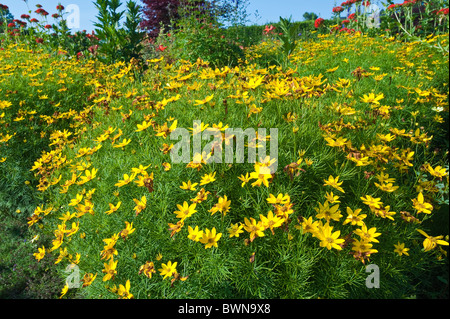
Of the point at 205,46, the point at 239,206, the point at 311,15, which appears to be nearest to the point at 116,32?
the point at 205,46

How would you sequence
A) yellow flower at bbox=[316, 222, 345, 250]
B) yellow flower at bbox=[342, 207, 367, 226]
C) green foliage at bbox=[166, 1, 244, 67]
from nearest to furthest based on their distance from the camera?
yellow flower at bbox=[316, 222, 345, 250], yellow flower at bbox=[342, 207, 367, 226], green foliage at bbox=[166, 1, 244, 67]

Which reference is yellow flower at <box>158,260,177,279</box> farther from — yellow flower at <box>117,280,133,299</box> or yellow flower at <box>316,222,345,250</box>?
yellow flower at <box>316,222,345,250</box>

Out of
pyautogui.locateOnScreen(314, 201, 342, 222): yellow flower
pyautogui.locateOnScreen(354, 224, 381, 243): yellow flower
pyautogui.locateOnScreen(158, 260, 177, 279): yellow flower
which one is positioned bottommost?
pyautogui.locateOnScreen(158, 260, 177, 279): yellow flower

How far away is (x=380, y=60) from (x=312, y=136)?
3.58 metres

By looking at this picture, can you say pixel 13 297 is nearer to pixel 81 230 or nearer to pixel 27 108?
pixel 81 230

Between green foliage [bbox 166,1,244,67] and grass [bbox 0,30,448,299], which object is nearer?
grass [bbox 0,30,448,299]

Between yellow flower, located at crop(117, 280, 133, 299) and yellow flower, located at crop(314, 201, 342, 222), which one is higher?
yellow flower, located at crop(314, 201, 342, 222)

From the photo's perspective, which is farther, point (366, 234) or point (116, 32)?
point (116, 32)

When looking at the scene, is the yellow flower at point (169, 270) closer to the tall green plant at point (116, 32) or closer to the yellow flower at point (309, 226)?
the yellow flower at point (309, 226)

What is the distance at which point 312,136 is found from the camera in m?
2.00

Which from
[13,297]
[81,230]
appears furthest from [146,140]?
[13,297]

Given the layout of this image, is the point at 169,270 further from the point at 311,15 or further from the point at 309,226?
the point at 311,15

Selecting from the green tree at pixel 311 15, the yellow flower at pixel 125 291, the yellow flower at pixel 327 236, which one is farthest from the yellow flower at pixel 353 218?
the green tree at pixel 311 15

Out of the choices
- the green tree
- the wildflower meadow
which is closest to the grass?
the wildflower meadow
